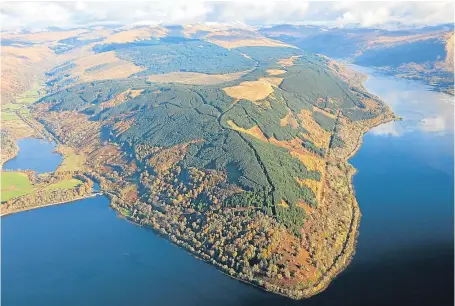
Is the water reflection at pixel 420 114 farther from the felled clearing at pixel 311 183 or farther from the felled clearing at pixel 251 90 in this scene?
the felled clearing at pixel 311 183

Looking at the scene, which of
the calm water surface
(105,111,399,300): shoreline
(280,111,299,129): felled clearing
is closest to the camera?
the calm water surface

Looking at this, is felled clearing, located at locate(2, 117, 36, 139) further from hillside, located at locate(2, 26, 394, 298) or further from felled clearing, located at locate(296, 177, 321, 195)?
felled clearing, located at locate(296, 177, 321, 195)

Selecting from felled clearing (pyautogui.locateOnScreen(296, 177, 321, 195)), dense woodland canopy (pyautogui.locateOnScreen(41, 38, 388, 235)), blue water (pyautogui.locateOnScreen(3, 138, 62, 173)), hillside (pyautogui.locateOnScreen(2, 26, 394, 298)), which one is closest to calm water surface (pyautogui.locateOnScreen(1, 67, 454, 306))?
hillside (pyautogui.locateOnScreen(2, 26, 394, 298))

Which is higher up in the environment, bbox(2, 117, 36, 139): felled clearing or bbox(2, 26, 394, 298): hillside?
bbox(2, 26, 394, 298): hillside

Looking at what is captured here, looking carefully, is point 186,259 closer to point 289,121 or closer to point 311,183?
point 311,183

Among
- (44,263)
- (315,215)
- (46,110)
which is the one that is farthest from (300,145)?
(46,110)

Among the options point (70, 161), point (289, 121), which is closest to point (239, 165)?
point (289, 121)
